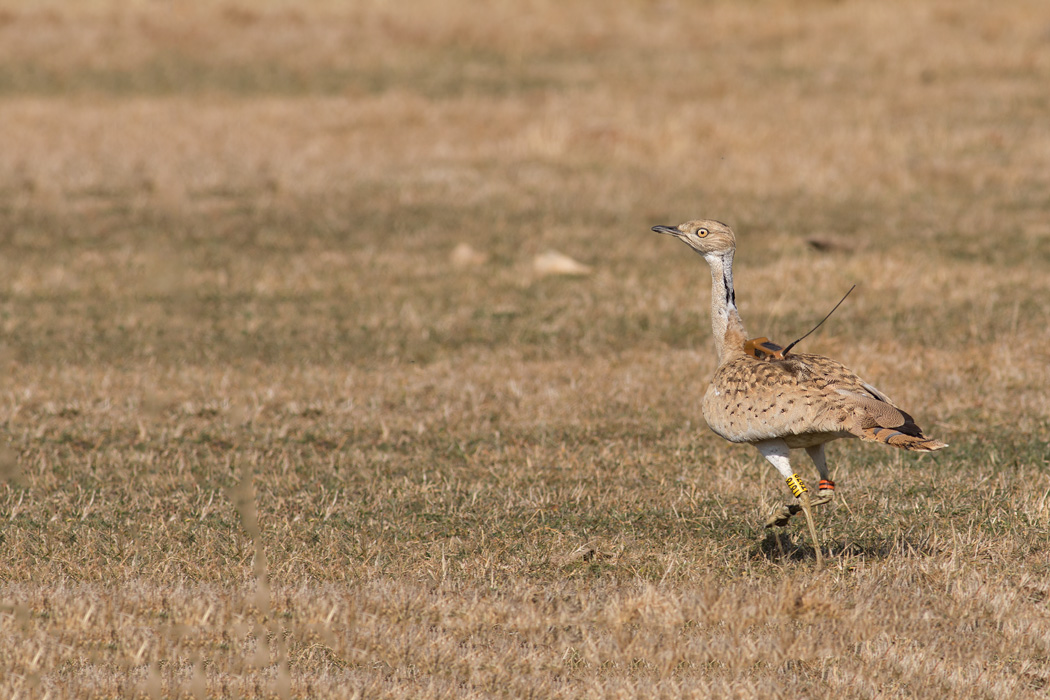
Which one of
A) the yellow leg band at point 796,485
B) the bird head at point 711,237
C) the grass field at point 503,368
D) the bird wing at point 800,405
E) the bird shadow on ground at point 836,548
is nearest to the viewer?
the bird wing at point 800,405

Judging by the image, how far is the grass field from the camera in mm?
6234

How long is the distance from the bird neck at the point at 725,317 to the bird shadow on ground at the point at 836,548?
1.11 meters

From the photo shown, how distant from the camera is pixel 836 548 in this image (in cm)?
750

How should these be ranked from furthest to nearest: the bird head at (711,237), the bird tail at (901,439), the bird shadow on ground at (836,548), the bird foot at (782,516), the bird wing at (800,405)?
the bird head at (711,237) → the bird shadow on ground at (836,548) → the bird foot at (782,516) → the bird wing at (800,405) → the bird tail at (901,439)

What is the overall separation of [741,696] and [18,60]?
1099 inches

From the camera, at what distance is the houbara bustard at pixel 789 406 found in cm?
617

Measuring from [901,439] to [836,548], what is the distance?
1.74m

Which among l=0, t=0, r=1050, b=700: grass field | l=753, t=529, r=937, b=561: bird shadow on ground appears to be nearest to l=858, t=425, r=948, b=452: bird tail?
l=0, t=0, r=1050, b=700: grass field

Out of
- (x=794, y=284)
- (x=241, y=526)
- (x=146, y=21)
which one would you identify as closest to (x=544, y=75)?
(x=146, y=21)

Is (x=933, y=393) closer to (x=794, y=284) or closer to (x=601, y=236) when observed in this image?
(x=794, y=284)

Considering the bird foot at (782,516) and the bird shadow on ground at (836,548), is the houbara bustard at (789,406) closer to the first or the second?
the bird foot at (782,516)

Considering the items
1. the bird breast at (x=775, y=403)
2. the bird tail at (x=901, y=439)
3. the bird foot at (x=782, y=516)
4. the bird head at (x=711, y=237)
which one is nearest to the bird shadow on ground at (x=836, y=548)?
the bird foot at (x=782, y=516)

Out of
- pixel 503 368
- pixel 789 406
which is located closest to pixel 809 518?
pixel 789 406

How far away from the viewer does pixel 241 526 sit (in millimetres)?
7938
